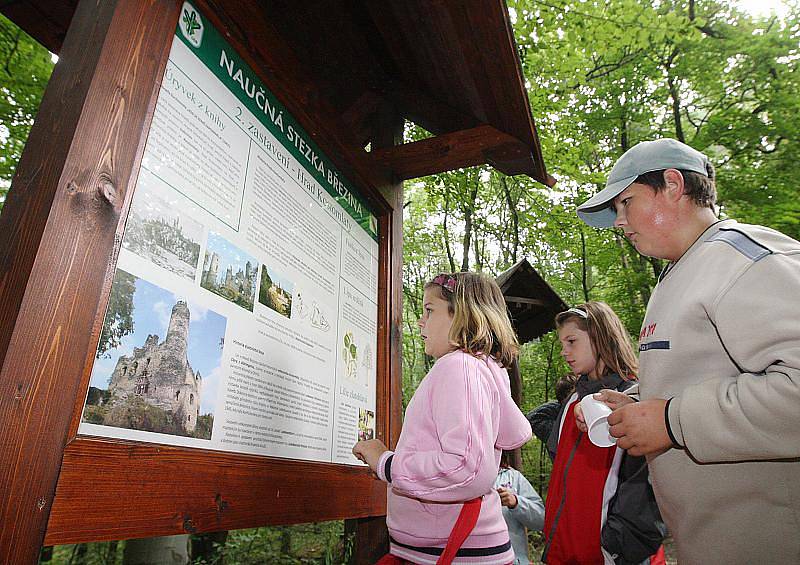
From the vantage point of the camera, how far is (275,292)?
73.6 inches

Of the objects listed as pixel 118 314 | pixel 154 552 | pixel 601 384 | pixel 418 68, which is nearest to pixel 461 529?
pixel 118 314

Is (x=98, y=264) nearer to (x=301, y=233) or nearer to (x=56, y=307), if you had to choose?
(x=56, y=307)

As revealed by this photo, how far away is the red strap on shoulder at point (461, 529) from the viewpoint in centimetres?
161

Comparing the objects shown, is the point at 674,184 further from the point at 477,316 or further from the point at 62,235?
the point at 62,235

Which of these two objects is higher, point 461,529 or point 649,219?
point 649,219

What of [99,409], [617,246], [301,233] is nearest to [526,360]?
[617,246]

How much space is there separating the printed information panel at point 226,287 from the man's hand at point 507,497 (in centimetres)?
105

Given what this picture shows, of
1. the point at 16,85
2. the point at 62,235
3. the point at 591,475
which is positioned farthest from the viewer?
the point at 16,85

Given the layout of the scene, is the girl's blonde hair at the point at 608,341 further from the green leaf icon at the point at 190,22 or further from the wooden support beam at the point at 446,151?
the green leaf icon at the point at 190,22

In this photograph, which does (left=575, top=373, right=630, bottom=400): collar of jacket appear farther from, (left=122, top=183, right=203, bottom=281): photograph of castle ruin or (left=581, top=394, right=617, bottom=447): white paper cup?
(left=122, top=183, right=203, bottom=281): photograph of castle ruin

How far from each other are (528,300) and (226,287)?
5043 millimetres

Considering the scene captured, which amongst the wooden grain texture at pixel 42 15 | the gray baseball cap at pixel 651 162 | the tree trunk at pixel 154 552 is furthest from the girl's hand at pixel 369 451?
the tree trunk at pixel 154 552

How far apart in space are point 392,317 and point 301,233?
1.05 m

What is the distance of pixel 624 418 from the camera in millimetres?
1444
